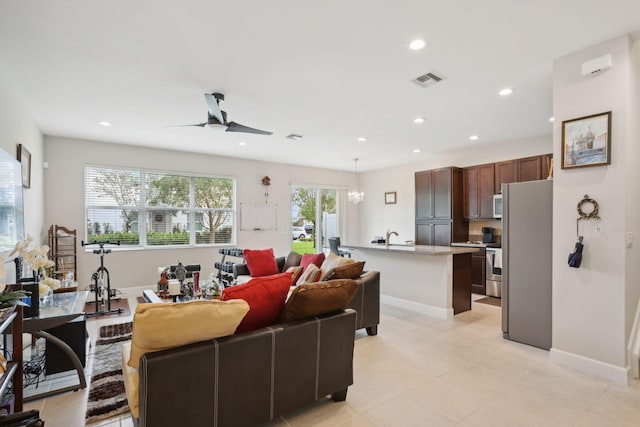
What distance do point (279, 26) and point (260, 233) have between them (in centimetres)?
529

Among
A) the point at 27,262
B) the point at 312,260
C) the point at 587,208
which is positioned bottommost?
the point at 312,260

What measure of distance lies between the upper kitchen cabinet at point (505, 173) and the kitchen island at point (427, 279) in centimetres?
184

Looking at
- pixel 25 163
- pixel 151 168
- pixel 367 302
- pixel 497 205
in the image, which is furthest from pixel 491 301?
pixel 25 163

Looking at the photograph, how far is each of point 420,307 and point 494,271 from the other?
181 cm

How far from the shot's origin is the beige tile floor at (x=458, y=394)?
2102mm

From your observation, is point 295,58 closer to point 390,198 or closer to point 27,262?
point 27,262

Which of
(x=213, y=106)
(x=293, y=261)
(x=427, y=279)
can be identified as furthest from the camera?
(x=293, y=261)

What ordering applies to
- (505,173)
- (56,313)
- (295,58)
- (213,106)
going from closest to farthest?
(56,313) < (295,58) < (213,106) < (505,173)

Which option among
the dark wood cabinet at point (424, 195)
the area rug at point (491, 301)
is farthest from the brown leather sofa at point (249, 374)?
the dark wood cabinet at point (424, 195)

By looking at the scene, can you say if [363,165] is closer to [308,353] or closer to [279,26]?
[279,26]

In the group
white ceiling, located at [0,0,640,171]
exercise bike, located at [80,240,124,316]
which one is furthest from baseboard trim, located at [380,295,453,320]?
exercise bike, located at [80,240,124,316]

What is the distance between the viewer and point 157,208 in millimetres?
6133

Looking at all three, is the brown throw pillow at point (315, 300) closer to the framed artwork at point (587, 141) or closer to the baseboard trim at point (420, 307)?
the framed artwork at point (587, 141)

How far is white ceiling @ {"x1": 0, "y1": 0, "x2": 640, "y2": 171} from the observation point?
2.17 m
